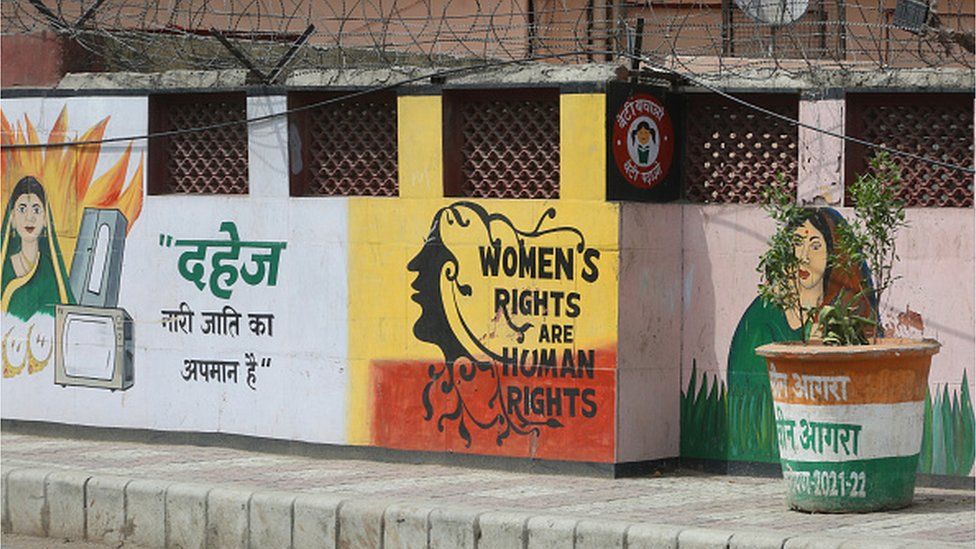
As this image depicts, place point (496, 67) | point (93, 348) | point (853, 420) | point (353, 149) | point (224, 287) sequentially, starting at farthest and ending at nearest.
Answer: point (93, 348)
point (224, 287)
point (353, 149)
point (496, 67)
point (853, 420)

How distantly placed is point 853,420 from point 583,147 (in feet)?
7.42

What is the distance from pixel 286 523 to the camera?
8398 mm

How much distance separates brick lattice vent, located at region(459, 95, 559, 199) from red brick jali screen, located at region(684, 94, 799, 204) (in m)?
0.74

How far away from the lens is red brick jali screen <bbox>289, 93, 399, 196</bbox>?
10.2 metres

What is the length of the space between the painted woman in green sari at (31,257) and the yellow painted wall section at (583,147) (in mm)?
3565

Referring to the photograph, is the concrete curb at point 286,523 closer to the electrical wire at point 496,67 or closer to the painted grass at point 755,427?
the painted grass at point 755,427

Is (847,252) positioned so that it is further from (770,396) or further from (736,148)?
(736,148)

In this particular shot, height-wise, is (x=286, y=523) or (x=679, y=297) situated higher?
(x=679, y=297)

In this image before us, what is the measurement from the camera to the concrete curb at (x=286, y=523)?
745 cm

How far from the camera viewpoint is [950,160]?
8.88 meters

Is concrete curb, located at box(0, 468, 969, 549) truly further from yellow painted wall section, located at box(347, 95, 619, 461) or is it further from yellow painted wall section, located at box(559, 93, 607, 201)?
yellow painted wall section, located at box(559, 93, 607, 201)

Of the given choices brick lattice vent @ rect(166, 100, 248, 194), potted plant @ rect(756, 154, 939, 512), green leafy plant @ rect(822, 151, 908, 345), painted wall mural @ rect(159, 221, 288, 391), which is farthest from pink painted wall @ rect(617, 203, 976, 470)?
brick lattice vent @ rect(166, 100, 248, 194)

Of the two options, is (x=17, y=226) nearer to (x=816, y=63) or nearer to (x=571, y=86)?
(x=571, y=86)

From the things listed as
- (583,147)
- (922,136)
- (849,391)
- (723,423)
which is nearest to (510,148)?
(583,147)
